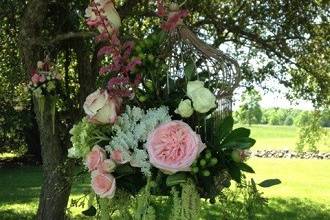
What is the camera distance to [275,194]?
1264 centimetres

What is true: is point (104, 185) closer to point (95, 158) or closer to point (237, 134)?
point (95, 158)

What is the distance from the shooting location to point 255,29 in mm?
8164

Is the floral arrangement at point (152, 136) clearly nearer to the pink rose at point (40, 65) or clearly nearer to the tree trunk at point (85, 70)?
the pink rose at point (40, 65)

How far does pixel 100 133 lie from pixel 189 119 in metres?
0.37

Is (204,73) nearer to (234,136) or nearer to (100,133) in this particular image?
(234,136)

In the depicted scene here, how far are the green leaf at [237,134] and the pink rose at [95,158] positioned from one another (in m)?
0.48

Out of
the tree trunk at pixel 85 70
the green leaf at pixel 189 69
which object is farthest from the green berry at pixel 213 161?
the tree trunk at pixel 85 70

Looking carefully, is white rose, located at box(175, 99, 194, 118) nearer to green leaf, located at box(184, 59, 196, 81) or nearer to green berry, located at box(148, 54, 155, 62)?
green leaf, located at box(184, 59, 196, 81)

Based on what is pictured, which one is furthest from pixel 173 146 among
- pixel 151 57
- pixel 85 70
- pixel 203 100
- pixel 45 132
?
pixel 85 70

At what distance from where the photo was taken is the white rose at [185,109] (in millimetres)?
2156

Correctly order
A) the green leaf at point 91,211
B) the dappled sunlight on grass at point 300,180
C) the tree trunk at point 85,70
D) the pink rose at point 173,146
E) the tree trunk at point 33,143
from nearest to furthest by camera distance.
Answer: the pink rose at point 173,146, the green leaf at point 91,211, the tree trunk at point 85,70, the dappled sunlight on grass at point 300,180, the tree trunk at point 33,143

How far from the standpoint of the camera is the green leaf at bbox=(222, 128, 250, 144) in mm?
2217

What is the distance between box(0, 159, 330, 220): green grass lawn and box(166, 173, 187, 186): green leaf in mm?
3061

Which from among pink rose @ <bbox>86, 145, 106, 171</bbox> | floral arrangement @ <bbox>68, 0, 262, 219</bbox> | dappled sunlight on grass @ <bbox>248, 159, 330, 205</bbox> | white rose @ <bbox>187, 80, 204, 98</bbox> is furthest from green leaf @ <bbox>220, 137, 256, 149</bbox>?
dappled sunlight on grass @ <bbox>248, 159, 330, 205</bbox>
